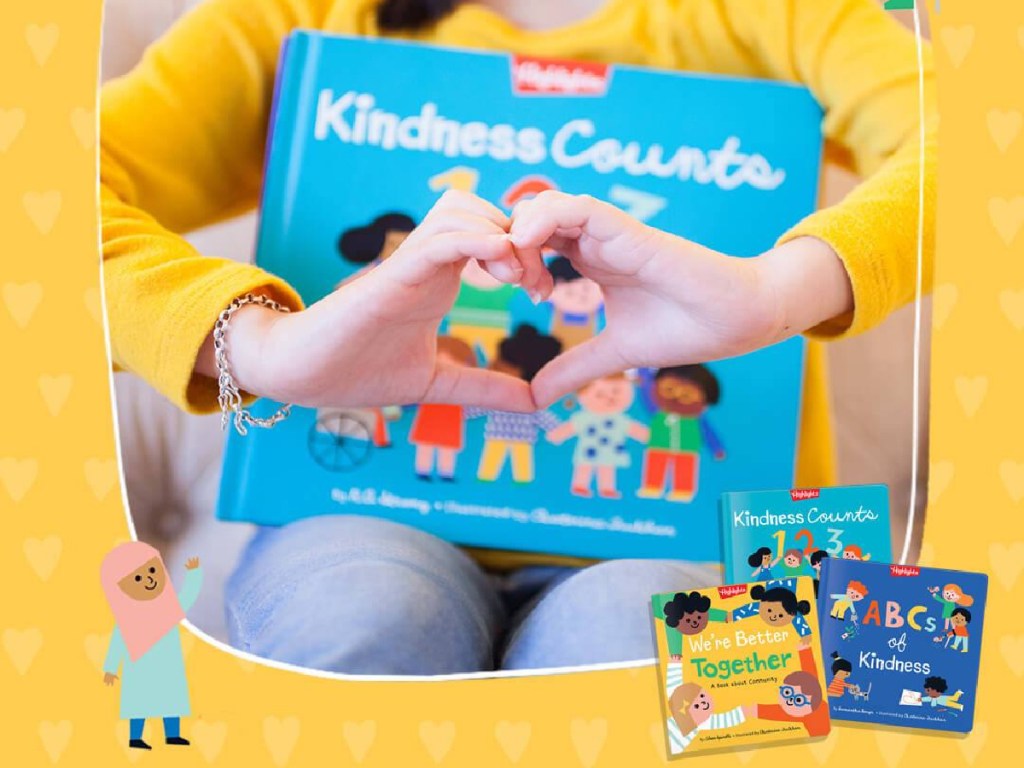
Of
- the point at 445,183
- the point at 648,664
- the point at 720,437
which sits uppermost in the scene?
the point at 445,183

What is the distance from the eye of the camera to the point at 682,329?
0.48 m

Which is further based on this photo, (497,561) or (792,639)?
(497,561)

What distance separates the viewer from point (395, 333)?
48 centimetres

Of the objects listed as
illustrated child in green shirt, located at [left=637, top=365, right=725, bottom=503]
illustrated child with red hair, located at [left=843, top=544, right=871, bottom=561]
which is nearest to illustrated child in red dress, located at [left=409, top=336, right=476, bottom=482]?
illustrated child in green shirt, located at [left=637, top=365, right=725, bottom=503]

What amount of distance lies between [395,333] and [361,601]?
4.9 inches

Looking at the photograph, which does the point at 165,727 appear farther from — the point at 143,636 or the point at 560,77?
the point at 560,77

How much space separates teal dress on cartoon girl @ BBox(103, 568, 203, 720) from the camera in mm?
467

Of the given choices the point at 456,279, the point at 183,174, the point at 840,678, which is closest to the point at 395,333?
the point at 456,279

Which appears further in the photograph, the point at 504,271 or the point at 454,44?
the point at 454,44

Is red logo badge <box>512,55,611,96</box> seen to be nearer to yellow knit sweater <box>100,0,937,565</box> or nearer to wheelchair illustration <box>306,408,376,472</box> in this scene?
yellow knit sweater <box>100,0,937,565</box>

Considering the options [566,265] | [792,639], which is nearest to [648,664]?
[792,639]

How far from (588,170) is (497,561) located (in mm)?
220

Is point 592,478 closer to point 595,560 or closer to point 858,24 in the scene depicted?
point 595,560

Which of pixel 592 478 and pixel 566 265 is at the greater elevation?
pixel 566 265
